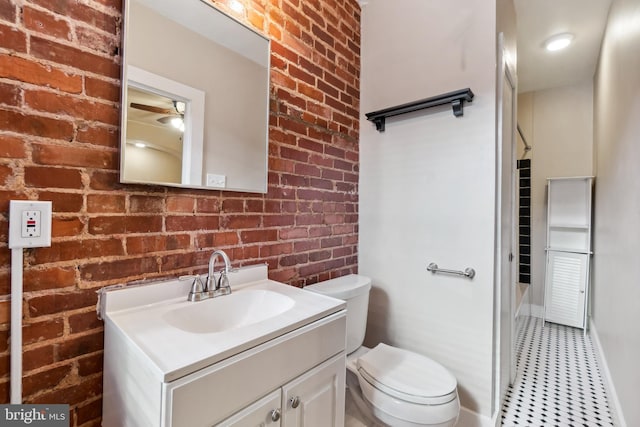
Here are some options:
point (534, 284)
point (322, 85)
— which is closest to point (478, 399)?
point (322, 85)

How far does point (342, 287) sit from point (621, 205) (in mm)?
1817

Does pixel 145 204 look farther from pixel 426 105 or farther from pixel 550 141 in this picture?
pixel 550 141

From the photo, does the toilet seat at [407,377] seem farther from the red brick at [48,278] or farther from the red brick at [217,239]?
the red brick at [48,278]

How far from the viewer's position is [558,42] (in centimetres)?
255

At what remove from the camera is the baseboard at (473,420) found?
1546 mm

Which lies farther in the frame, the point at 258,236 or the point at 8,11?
the point at 258,236

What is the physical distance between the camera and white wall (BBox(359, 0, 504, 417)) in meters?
1.57

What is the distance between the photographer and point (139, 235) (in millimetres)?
1033

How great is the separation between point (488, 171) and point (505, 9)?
1058 millimetres

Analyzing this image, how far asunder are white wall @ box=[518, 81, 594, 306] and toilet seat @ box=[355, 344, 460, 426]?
2850mm

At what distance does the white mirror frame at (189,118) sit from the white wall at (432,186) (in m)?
1.16

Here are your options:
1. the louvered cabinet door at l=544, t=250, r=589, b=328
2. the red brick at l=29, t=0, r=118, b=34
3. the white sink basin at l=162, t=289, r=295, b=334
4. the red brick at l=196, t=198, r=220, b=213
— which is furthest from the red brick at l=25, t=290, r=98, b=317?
the louvered cabinet door at l=544, t=250, r=589, b=328

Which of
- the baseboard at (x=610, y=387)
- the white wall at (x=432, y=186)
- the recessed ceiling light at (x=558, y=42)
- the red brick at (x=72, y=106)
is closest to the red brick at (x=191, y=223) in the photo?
the red brick at (x=72, y=106)

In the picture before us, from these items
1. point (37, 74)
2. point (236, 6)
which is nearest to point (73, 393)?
point (37, 74)
